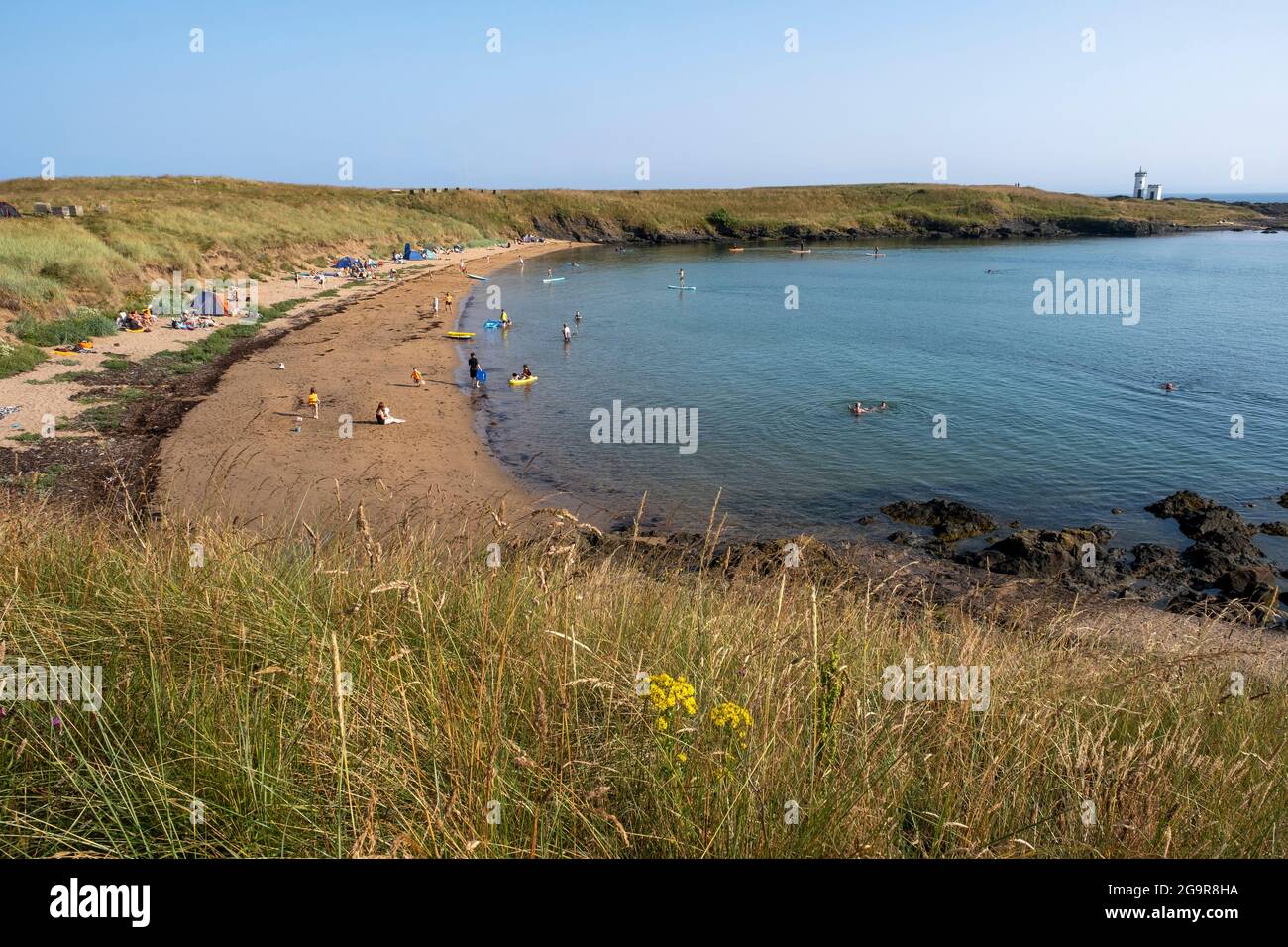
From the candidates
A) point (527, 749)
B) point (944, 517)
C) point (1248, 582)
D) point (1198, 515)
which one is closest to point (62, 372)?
point (944, 517)

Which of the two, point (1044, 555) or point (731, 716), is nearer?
point (731, 716)

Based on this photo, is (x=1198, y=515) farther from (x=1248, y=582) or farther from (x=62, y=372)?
(x=62, y=372)

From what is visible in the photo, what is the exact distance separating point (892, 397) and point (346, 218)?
59.2m

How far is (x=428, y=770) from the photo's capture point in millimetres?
2715

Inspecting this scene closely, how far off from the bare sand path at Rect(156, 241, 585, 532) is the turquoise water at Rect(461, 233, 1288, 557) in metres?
1.77

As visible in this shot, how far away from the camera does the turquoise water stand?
18.8 m

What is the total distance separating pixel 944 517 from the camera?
16906mm

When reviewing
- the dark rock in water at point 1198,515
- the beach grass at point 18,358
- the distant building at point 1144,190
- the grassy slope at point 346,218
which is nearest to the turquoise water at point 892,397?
the dark rock in water at point 1198,515

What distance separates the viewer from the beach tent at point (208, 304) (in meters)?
34.2

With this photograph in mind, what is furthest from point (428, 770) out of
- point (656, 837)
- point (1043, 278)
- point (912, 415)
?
point (1043, 278)

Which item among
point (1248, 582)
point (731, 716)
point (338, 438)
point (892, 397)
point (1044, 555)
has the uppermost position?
point (892, 397)

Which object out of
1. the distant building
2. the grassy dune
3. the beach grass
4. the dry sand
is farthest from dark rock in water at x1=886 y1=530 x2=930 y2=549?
the distant building

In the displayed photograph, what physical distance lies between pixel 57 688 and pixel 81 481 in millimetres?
15290
